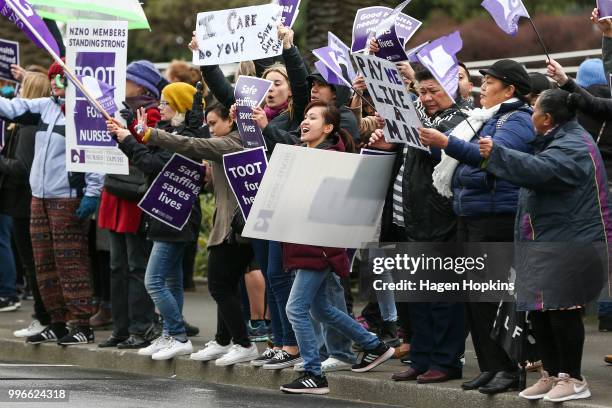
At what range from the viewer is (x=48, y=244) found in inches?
486

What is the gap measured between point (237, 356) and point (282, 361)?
1.52ft

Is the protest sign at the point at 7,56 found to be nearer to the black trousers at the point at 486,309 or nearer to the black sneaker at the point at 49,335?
the black sneaker at the point at 49,335

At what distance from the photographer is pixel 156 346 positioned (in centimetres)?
1130

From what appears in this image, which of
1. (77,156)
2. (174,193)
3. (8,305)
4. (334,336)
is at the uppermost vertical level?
(77,156)

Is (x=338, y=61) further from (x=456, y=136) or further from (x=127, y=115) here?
(x=456, y=136)

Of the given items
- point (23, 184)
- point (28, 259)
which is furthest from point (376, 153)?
point (23, 184)

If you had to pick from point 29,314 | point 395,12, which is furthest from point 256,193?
point 29,314

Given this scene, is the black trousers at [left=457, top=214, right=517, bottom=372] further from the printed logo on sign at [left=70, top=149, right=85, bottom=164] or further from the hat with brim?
the printed logo on sign at [left=70, top=149, right=85, bottom=164]

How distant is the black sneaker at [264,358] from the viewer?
10.5 m

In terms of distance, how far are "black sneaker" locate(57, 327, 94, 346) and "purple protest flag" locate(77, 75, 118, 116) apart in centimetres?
212

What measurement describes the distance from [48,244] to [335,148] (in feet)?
11.5

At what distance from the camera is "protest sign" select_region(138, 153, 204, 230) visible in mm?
10977

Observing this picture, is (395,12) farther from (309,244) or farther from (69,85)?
(69,85)

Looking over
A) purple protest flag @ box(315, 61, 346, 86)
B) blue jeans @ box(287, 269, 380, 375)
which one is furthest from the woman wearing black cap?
purple protest flag @ box(315, 61, 346, 86)
